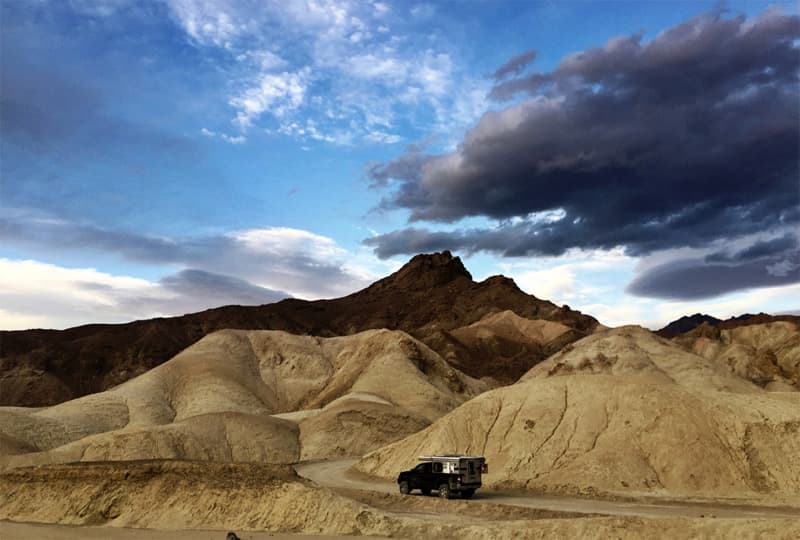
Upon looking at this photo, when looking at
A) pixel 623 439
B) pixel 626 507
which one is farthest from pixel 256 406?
pixel 626 507

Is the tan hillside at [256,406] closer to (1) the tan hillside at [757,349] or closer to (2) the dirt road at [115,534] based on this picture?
(2) the dirt road at [115,534]

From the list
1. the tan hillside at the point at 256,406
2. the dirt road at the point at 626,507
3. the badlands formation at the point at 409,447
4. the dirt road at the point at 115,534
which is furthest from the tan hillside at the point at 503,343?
the dirt road at the point at 115,534

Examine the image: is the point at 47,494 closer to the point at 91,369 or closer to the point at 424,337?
the point at 91,369

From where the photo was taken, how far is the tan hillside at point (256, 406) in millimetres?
68188

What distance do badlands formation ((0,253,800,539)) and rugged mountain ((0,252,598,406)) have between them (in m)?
36.7

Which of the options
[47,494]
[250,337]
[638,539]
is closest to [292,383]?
[250,337]

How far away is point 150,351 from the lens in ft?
504

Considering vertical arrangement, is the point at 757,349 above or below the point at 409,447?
above

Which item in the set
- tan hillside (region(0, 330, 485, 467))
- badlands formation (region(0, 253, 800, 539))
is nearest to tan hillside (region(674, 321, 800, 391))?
badlands formation (region(0, 253, 800, 539))

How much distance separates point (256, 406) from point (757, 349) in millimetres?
119432

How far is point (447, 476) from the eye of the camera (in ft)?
126

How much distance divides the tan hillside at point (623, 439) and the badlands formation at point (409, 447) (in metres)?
0.12

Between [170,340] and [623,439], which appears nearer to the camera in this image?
[623,439]

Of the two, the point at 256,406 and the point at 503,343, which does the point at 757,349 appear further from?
the point at 256,406
